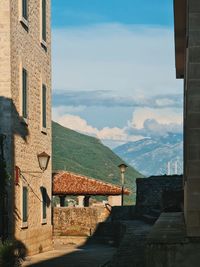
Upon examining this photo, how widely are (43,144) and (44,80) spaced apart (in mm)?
2181

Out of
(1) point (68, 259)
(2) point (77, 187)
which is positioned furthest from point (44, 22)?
(2) point (77, 187)

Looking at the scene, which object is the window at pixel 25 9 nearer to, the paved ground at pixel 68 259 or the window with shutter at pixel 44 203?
the window with shutter at pixel 44 203

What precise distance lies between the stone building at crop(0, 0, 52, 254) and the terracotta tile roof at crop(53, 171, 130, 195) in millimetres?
8123

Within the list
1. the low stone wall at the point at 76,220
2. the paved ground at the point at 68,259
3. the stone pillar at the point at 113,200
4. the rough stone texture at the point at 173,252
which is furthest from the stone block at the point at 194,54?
the stone pillar at the point at 113,200

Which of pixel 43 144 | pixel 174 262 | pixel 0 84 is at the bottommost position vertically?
pixel 174 262

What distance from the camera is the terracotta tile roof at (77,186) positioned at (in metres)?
31.5

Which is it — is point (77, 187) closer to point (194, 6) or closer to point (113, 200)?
point (113, 200)

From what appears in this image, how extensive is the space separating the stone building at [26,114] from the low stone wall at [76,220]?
5.47m

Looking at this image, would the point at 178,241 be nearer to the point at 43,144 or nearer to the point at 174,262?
the point at 174,262

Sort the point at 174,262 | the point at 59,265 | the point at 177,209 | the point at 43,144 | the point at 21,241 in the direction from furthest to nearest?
1. the point at 43,144
2. the point at 21,241
3. the point at 59,265
4. the point at 177,209
5. the point at 174,262

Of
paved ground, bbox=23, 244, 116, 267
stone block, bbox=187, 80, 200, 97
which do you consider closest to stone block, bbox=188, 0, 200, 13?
stone block, bbox=187, 80, 200, 97

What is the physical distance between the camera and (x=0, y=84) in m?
17.6

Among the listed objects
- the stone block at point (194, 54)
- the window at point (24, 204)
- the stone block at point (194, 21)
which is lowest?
the window at point (24, 204)

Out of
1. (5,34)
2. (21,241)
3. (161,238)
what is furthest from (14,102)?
(161,238)
